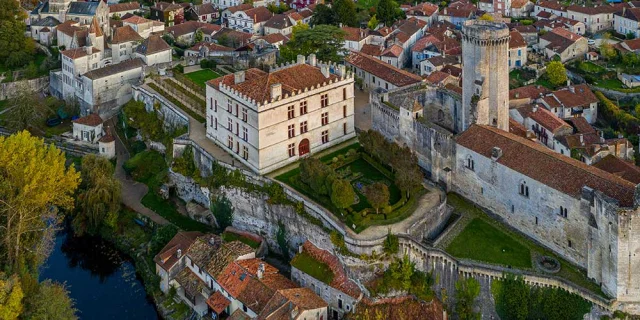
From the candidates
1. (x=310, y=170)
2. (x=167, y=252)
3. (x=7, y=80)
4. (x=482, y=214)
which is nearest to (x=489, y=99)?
(x=482, y=214)

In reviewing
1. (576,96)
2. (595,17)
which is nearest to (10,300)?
(576,96)

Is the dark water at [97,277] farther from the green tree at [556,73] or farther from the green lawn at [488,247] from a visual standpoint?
the green tree at [556,73]

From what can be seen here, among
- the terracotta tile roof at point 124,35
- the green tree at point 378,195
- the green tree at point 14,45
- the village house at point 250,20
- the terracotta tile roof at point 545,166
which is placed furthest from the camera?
the village house at point 250,20

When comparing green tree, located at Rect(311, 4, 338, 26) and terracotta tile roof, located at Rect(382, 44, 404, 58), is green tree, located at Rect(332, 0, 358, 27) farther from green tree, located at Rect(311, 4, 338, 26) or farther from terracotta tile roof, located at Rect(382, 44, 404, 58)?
terracotta tile roof, located at Rect(382, 44, 404, 58)

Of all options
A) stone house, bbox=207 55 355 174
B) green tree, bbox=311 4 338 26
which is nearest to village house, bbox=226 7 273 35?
green tree, bbox=311 4 338 26

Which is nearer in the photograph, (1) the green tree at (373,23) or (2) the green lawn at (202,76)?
A: (2) the green lawn at (202,76)

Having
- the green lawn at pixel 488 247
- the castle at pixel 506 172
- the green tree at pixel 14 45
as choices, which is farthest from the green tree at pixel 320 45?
the green tree at pixel 14 45

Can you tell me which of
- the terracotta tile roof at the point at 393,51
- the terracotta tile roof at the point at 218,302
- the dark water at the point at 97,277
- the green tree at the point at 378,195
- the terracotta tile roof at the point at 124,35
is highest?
the terracotta tile roof at the point at 124,35
